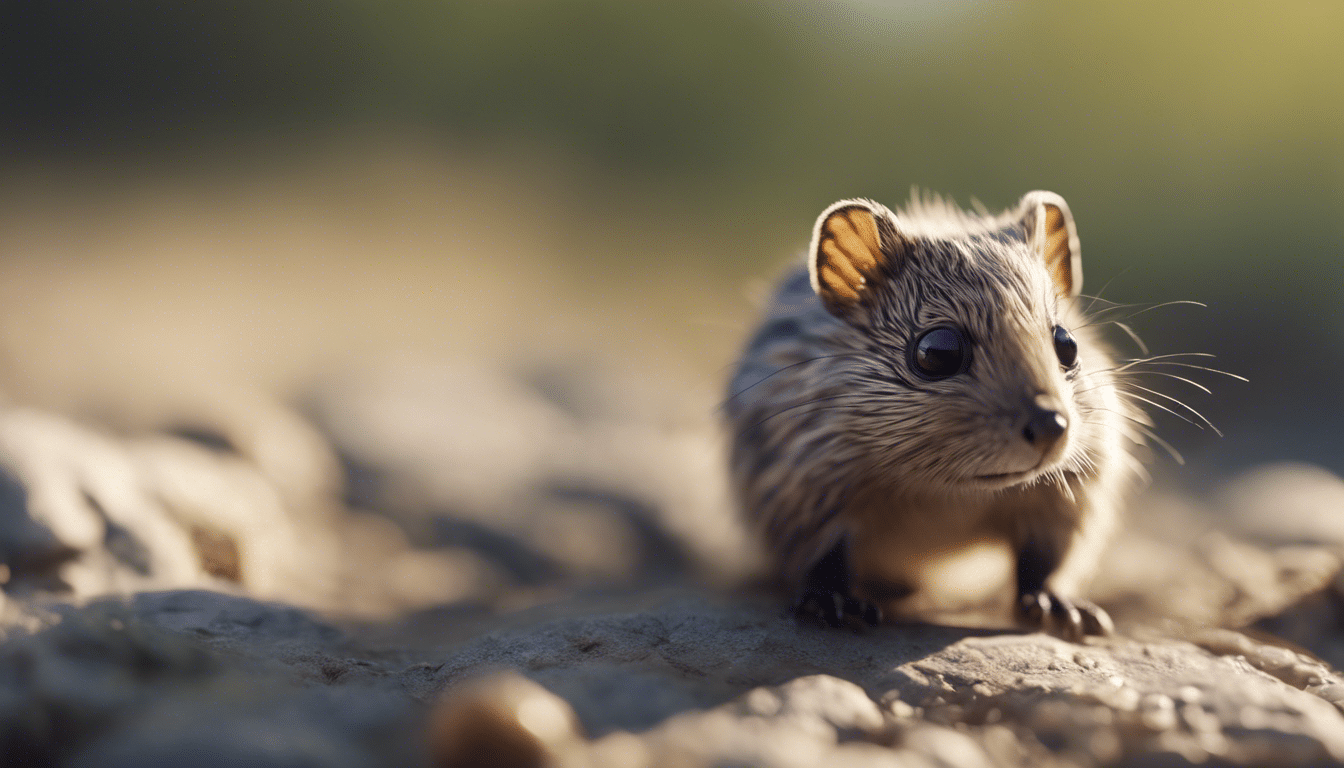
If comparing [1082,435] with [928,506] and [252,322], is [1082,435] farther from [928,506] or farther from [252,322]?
[252,322]

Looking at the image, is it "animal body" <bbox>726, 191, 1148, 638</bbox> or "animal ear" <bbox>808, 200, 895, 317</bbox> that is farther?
"animal ear" <bbox>808, 200, 895, 317</bbox>

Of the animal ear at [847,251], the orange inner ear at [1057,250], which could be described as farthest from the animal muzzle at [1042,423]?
the orange inner ear at [1057,250]

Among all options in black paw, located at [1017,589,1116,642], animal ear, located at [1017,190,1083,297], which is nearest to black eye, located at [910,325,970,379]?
animal ear, located at [1017,190,1083,297]

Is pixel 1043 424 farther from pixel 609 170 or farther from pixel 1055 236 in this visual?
pixel 609 170

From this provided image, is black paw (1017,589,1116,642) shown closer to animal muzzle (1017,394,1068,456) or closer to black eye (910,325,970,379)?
animal muzzle (1017,394,1068,456)

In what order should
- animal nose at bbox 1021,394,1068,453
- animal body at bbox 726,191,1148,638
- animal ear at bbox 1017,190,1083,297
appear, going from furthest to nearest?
animal ear at bbox 1017,190,1083,297
animal body at bbox 726,191,1148,638
animal nose at bbox 1021,394,1068,453

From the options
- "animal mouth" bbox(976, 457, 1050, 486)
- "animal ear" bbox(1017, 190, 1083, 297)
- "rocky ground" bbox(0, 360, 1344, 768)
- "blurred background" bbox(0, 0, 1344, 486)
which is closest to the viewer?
"rocky ground" bbox(0, 360, 1344, 768)

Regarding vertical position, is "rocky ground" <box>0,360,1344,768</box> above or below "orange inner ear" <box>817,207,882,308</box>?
below
